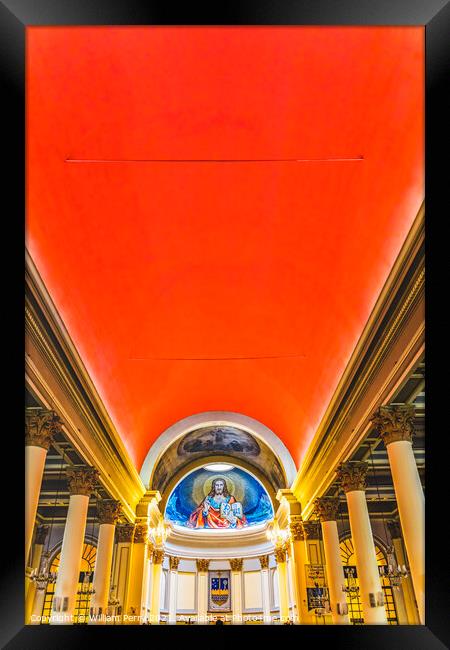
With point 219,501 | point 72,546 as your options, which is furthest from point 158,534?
point 72,546

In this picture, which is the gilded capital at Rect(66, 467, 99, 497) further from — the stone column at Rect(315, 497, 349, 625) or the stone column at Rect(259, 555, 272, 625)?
the stone column at Rect(259, 555, 272, 625)

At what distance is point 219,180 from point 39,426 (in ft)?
14.0

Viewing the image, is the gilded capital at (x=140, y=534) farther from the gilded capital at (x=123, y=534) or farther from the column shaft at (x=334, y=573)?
the column shaft at (x=334, y=573)

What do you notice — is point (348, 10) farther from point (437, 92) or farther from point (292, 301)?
point (292, 301)

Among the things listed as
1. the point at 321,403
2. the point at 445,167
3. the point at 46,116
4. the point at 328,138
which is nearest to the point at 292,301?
the point at 321,403

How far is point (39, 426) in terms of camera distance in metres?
6.54

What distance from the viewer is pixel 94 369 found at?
9.16 m

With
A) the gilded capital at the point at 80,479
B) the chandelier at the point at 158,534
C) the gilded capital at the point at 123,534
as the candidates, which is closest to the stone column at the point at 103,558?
the gilded capital at the point at 123,534

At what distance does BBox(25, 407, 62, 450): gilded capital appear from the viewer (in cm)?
646

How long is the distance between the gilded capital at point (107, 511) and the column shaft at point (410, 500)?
7.31 m

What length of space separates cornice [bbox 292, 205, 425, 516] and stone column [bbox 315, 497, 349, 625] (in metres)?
0.43

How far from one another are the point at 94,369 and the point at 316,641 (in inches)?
295

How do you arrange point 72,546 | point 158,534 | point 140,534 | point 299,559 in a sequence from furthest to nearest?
point 158,534 → point 140,534 → point 299,559 → point 72,546

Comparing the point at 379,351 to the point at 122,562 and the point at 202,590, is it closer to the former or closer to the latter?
the point at 122,562
